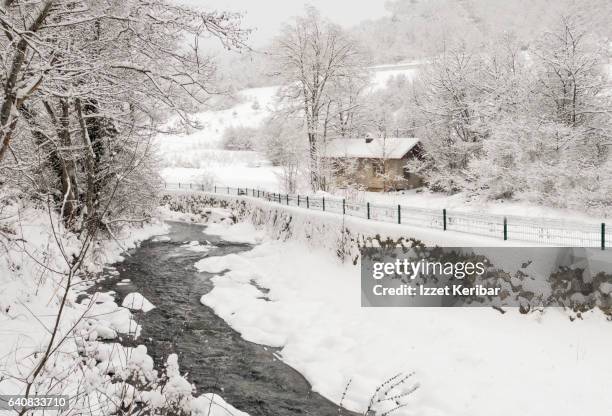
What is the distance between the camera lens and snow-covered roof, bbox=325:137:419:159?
3940cm

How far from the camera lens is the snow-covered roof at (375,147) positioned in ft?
129

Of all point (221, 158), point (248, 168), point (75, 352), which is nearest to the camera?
point (75, 352)

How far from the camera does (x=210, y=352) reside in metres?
9.45

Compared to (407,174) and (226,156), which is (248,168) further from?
(407,174)

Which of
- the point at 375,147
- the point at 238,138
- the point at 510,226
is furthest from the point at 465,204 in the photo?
the point at 238,138

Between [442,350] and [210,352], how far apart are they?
4683 mm

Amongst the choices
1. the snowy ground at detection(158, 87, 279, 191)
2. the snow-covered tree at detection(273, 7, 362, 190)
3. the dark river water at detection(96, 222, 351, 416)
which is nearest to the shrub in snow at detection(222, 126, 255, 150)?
the snowy ground at detection(158, 87, 279, 191)

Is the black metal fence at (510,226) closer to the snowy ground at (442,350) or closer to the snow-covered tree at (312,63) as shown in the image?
the snowy ground at (442,350)

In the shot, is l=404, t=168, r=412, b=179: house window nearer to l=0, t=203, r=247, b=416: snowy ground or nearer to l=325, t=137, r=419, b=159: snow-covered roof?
l=325, t=137, r=419, b=159: snow-covered roof

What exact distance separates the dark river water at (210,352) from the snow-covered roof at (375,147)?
25668 millimetres

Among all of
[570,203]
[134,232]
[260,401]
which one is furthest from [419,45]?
[260,401]

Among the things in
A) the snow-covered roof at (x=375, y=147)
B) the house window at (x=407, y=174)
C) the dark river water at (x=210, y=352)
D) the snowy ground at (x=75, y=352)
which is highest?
the snow-covered roof at (x=375, y=147)

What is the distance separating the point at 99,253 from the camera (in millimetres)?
16641

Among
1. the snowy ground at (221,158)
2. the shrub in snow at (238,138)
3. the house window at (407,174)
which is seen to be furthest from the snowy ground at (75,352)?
the shrub in snow at (238,138)
